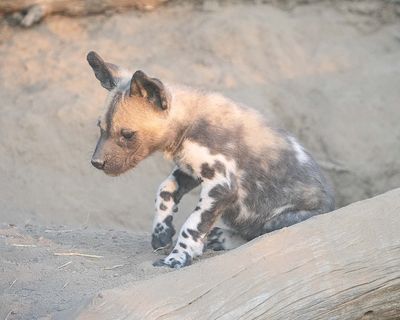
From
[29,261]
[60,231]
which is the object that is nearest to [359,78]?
[60,231]

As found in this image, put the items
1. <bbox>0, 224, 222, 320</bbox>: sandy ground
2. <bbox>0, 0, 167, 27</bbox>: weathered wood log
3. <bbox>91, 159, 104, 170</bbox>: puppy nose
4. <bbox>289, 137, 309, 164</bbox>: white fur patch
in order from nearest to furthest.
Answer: <bbox>0, 224, 222, 320</bbox>: sandy ground
<bbox>91, 159, 104, 170</bbox>: puppy nose
<bbox>289, 137, 309, 164</bbox>: white fur patch
<bbox>0, 0, 167, 27</bbox>: weathered wood log

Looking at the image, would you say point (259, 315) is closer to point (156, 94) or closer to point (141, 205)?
point (156, 94)

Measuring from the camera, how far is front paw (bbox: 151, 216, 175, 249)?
6398 millimetres

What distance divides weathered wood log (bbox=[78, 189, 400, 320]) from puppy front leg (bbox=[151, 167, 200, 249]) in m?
1.77

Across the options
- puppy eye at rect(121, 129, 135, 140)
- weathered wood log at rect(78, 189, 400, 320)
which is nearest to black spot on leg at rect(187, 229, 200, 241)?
puppy eye at rect(121, 129, 135, 140)

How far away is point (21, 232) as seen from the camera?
713 centimetres

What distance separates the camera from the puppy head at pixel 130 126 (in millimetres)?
6191

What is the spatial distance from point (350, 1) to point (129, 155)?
578cm

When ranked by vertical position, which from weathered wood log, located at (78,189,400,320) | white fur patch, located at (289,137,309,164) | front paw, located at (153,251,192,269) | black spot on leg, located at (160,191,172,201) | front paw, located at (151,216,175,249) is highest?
weathered wood log, located at (78,189,400,320)

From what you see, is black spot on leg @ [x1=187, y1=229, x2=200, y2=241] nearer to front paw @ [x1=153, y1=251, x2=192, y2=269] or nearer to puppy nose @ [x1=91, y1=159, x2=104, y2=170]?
front paw @ [x1=153, y1=251, x2=192, y2=269]

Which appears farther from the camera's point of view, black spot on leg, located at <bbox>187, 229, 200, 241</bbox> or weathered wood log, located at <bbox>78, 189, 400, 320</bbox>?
black spot on leg, located at <bbox>187, 229, 200, 241</bbox>

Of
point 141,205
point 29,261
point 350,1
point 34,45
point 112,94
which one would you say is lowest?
point 141,205

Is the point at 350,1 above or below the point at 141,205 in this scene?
above

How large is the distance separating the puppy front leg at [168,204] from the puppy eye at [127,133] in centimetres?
45
